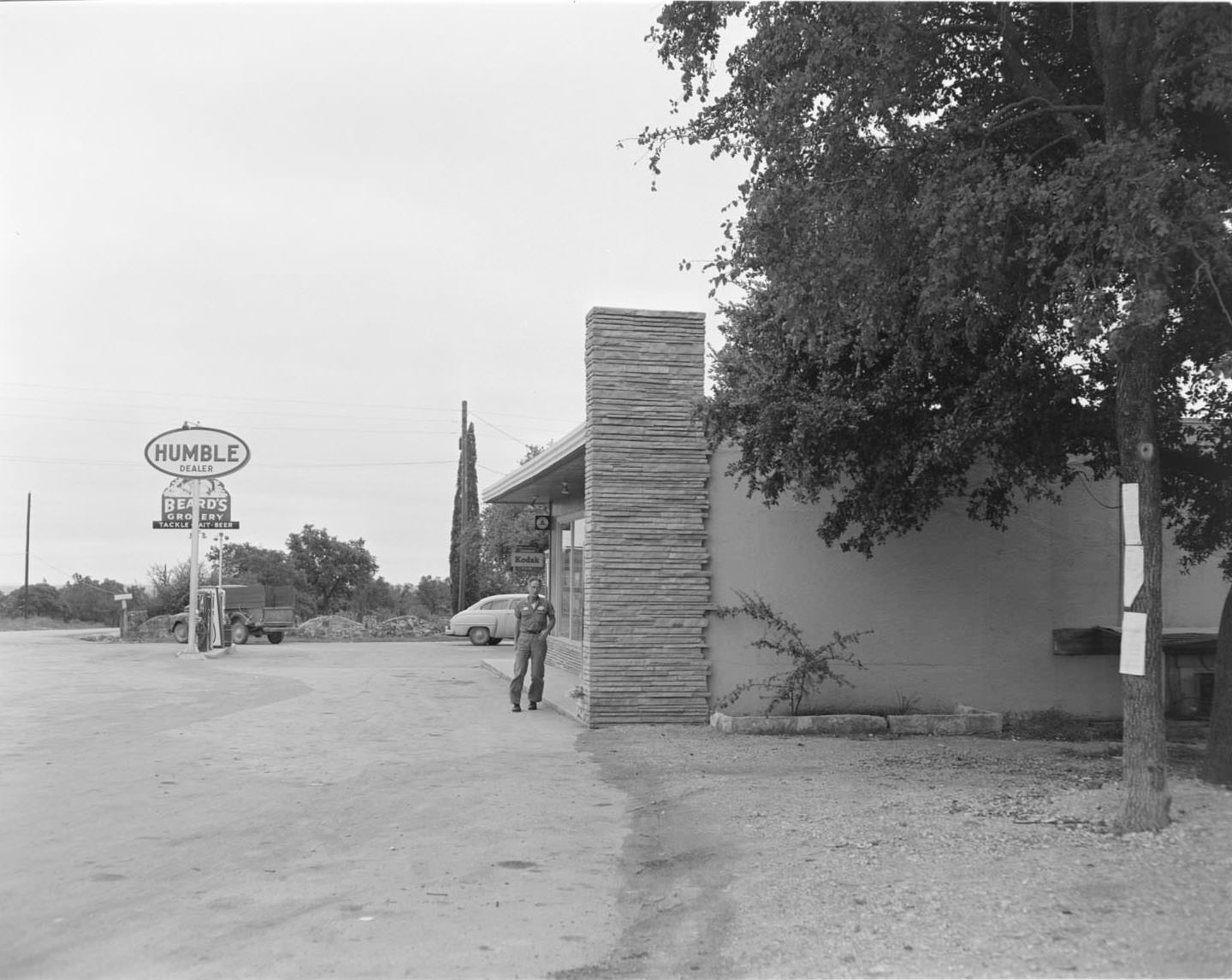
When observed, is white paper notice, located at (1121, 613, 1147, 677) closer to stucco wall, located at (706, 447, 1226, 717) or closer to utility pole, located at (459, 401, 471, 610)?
stucco wall, located at (706, 447, 1226, 717)

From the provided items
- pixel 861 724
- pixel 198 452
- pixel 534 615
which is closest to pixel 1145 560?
pixel 861 724

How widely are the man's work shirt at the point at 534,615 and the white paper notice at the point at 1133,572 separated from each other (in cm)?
958

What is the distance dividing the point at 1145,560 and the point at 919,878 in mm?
2718

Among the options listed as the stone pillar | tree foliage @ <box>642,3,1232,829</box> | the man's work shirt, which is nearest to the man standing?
the man's work shirt

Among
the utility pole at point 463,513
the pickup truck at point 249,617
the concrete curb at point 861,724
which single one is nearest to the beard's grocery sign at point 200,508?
the pickup truck at point 249,617

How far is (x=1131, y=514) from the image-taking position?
7684 millimetres

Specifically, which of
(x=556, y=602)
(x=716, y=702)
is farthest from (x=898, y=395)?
(x=556, y=602)

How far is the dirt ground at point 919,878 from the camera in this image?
556 cm

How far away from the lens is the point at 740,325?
548 inches

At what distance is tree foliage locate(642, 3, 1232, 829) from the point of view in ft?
25.8

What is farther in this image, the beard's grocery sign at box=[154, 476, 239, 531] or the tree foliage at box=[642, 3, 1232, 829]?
the beard's grocery sign at box=[154, 476, 239, 531]

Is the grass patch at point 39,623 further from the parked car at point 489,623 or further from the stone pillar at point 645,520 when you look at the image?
the stone pillar at point 645,520

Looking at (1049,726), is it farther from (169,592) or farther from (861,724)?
(169,592)

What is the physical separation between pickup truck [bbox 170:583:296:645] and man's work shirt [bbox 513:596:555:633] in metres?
21.3
